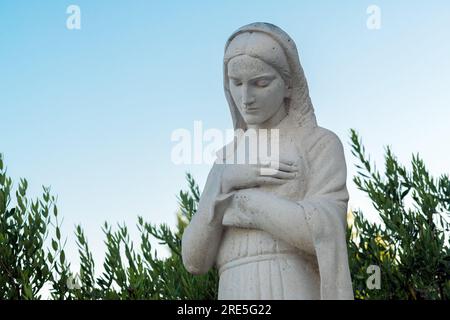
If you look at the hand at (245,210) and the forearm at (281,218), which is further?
the hand at (245,210)

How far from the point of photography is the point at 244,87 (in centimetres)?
586

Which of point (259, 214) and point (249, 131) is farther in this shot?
point (249, 131)

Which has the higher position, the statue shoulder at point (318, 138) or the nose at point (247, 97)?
the nose at point (247, 97)

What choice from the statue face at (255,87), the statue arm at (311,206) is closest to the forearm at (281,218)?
the statue arm at (311,206)

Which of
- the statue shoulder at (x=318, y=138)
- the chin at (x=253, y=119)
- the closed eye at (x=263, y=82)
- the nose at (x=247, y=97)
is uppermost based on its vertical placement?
the closed eye at (x=263, y=82)

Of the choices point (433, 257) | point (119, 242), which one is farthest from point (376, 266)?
point (119, 242)

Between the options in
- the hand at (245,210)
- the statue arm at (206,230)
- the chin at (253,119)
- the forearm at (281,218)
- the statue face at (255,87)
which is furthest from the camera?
the chin at (253,119)

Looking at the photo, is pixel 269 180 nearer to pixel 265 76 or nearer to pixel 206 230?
pixel 206 230

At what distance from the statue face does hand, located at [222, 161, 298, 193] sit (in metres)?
0.42

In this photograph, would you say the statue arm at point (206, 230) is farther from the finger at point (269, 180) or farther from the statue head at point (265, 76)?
the statue head at point (265, 76)

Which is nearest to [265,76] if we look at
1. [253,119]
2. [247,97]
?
[247,97]

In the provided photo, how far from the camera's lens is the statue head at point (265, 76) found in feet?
19.2

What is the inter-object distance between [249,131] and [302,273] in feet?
3.98
